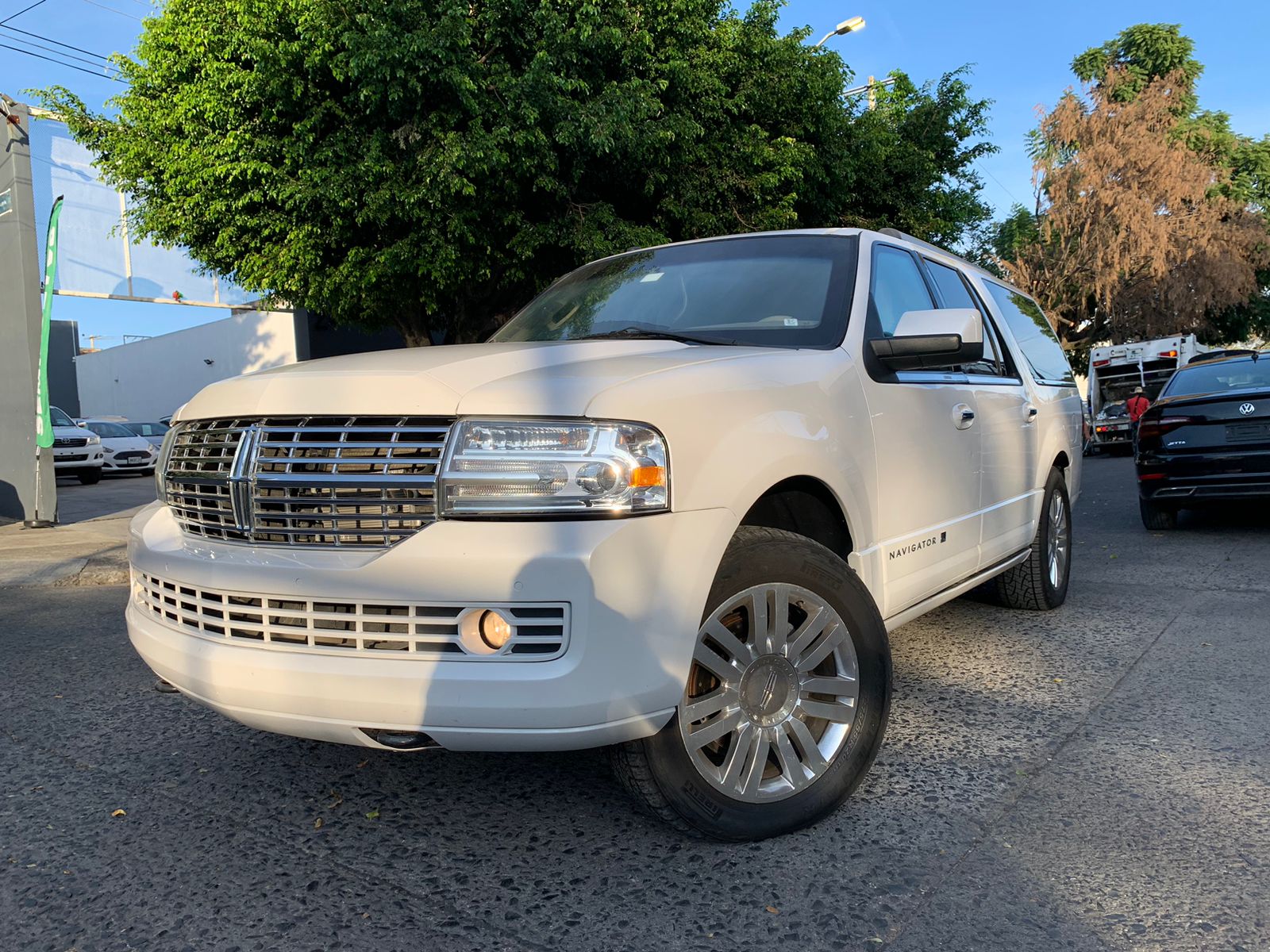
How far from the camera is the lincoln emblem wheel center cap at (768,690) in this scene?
274 centimetres

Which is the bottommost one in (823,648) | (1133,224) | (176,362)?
(823,648)

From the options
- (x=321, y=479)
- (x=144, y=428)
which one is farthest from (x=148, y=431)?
(x=321, y=479)

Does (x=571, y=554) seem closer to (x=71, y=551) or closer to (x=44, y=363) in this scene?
(x=71, y=551)

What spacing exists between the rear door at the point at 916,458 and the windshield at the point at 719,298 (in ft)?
0.58

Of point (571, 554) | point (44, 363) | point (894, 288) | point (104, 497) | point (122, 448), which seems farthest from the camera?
point (122, 448)

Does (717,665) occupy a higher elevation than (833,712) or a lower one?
higher

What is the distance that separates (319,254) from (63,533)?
4.08 meters

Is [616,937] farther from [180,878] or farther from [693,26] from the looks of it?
[693,26]

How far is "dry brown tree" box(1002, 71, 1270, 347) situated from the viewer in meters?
30.6

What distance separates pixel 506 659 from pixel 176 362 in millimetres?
36444

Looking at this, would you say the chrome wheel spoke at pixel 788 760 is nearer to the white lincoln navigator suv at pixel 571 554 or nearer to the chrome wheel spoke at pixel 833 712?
the white lincoln navigator suv at pixel 571 554

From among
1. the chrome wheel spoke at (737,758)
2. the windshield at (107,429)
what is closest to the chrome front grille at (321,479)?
the chrome wheel spoke at (737,758)

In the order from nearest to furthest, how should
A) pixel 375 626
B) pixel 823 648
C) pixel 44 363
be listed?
pixel 375 626
pixel 823 648
pixel 44 363

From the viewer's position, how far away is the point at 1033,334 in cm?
595
